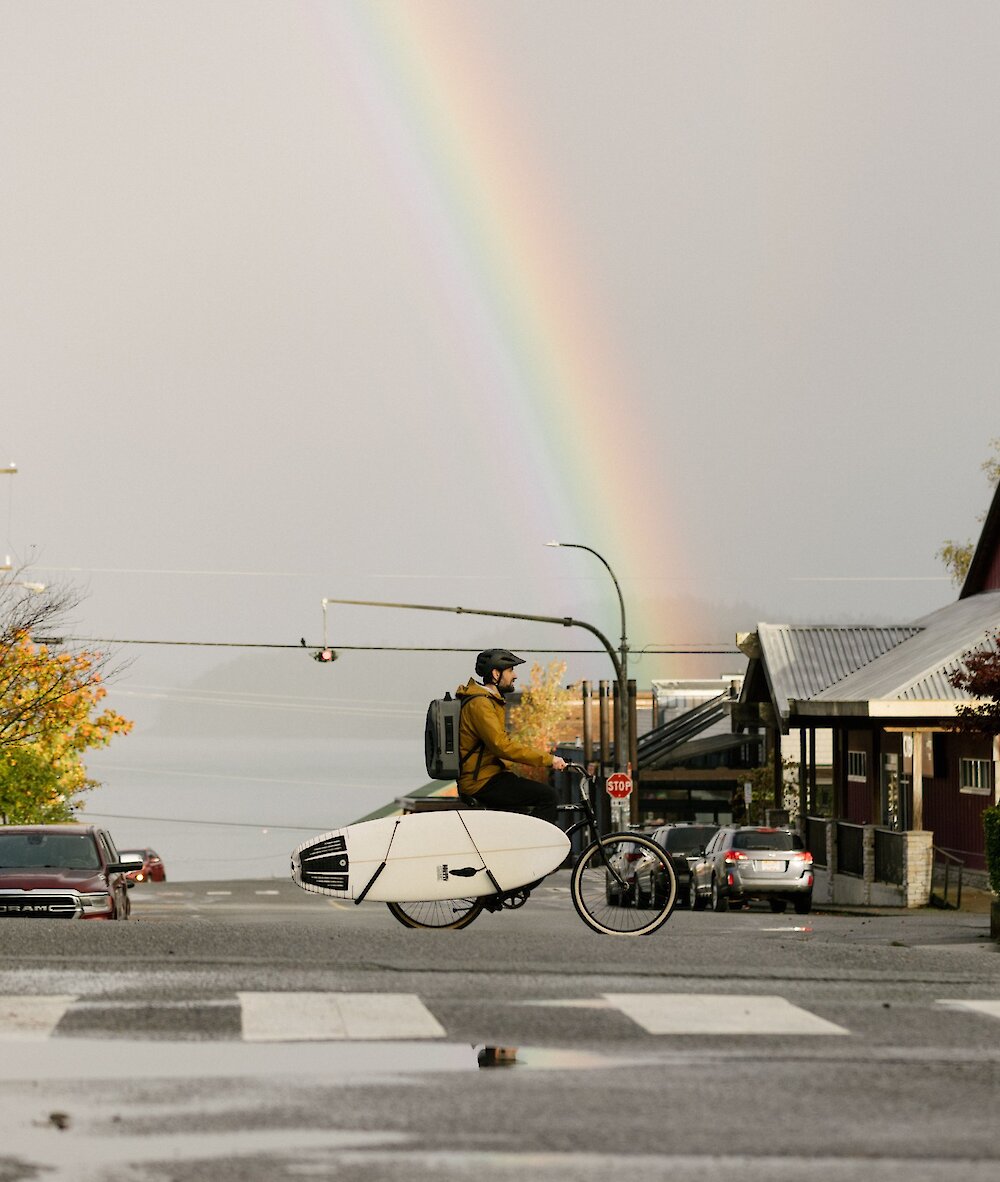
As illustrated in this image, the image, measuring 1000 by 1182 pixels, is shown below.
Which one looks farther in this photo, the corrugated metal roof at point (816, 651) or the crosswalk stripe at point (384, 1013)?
the corrugated metal roof at point (816, 651)

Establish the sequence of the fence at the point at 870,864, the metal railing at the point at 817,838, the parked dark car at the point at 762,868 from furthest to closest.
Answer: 1. the metal railing at the point at 817,838
2. the fence at the point at 870,864
3. the parked dark car at the point at 762,868

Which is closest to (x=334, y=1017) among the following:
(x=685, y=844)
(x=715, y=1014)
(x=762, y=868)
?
(x=715, y=1014)

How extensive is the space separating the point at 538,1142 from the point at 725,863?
30.5m

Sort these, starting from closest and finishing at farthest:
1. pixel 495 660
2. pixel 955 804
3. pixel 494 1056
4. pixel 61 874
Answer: pixel 494 1056 < pixel 495 660 < pixel 61 874 < pixel 955 804

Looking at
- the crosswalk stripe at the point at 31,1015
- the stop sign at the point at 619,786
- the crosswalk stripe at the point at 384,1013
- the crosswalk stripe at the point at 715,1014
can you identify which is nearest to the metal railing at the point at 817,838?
the stop sign at the point at 619,786

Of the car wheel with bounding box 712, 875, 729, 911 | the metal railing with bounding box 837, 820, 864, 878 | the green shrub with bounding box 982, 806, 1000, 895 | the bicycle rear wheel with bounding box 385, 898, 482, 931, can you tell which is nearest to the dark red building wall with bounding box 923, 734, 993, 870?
the metal railing with bounding box 837, 820, 864, 878

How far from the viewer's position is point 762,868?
119 ft

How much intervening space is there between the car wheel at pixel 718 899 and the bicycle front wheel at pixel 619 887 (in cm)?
2209

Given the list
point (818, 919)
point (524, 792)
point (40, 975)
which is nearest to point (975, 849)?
point (818, 919)

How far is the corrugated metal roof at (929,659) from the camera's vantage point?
3741 cm

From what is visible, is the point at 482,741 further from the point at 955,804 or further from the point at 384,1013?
the point at 955,804

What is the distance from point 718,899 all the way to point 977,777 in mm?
6859

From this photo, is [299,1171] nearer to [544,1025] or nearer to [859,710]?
[544,1025]

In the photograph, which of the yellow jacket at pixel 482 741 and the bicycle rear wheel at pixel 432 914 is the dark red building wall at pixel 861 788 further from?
the yellow jacket at pixel 482 741
